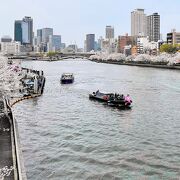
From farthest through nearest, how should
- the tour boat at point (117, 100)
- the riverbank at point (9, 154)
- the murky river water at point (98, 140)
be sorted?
the tour boat at point (117, 100) < the murky river water at point (98, 140) < the riverbank at point (9, 154)

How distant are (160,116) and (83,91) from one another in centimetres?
2198

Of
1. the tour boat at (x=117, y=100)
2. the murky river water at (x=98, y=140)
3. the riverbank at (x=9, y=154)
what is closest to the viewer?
the riverbank at (x=9, y=154)

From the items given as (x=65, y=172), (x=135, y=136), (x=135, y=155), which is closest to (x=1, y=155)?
(x=65, y=172)

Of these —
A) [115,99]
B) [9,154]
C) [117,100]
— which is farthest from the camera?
[115,99]

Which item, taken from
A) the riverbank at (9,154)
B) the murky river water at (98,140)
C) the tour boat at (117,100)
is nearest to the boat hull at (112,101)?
the tour boat at (117,100)

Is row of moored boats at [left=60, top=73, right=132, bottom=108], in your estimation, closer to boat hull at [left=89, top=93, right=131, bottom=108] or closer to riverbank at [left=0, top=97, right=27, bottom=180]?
boat hull at [left=89, top=93, right=131, bottom=108]

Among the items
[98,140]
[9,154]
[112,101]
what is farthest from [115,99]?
[9,154]

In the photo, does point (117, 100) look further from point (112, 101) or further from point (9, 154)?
point (9, 154)

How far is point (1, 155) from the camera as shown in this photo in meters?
18.2

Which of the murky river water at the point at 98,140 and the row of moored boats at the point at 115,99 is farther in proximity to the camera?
the row of moored boats at the point at 115,99

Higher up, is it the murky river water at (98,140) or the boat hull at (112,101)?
the boat hull at (112,101)

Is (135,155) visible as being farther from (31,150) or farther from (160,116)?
(160,116)

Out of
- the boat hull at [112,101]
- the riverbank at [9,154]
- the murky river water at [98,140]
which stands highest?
the boat hull at [112,101]

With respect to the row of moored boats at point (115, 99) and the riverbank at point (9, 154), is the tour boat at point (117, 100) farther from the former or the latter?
the riverbank at point (9, 154)
